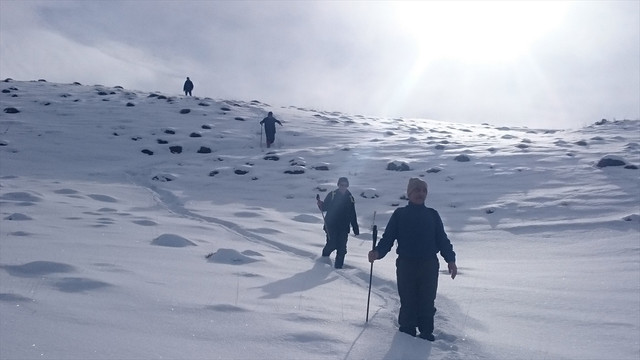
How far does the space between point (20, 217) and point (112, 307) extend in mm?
7050

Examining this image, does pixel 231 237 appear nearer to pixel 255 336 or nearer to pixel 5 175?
pixel 255 336

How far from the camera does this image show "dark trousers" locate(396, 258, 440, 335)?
6238 mm

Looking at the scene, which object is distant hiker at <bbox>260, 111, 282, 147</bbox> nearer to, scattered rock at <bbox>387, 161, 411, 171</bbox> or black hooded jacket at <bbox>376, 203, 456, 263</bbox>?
scattered rock at <bbox>387, 161, 411, 171</bbox>

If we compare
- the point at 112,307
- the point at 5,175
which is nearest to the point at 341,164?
the point at 5,175

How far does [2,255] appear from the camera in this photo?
8.11 meters

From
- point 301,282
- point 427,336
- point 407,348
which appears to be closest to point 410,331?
point 427,336

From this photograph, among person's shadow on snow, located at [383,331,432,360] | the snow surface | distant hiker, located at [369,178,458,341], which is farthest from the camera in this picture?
distant hiker, located at [369,178,458,341]

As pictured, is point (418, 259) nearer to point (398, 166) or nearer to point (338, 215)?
point (338, 215)

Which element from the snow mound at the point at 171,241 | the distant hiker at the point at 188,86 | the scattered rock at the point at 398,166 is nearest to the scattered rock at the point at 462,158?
the scattered rock at the point at 398,166

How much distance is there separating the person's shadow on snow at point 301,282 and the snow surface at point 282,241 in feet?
0.19

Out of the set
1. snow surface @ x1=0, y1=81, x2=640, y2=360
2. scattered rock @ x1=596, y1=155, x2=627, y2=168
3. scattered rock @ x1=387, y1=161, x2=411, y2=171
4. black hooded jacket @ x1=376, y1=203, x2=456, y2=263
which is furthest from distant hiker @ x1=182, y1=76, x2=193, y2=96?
black hooded jacket @ x1=376, y1=203, x2=456, y2=263

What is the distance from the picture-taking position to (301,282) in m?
8.77

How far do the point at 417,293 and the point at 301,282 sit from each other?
8.90ft

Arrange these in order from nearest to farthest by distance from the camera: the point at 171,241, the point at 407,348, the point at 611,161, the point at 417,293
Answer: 1. the point at 407,348
2. the point at 417,293
3. the point at 171,241
4. the point at 611,161
